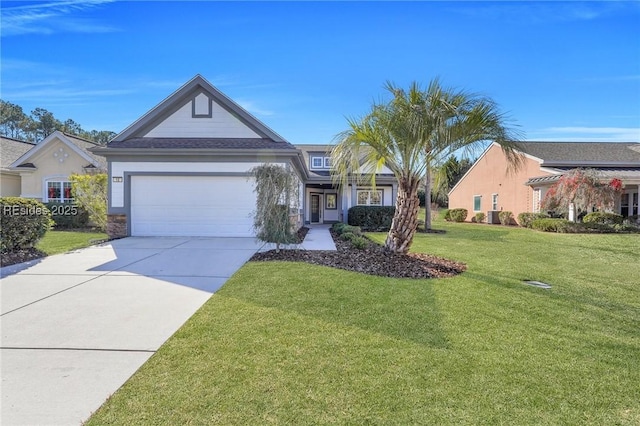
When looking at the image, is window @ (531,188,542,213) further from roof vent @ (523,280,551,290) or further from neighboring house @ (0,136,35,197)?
neighboring house @ (0,136,35,197)

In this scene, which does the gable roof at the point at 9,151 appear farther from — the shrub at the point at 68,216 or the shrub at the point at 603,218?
the shrub at the point at 603,218

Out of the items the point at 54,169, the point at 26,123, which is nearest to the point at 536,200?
the point at 54,169

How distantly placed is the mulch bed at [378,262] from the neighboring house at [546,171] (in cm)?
1249

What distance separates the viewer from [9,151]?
1941 centimetres

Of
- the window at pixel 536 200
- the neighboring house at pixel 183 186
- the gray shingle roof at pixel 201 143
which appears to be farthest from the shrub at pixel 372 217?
the window at pixel 536 200

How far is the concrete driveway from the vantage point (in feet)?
8.53

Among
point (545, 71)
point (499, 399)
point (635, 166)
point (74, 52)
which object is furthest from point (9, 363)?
point (635, 166)

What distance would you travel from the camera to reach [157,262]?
24.7 feet

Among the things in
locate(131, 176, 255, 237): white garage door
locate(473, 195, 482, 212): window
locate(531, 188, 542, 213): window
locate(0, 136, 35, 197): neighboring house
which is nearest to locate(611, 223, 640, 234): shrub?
locate(531, 188, 542, 213): window

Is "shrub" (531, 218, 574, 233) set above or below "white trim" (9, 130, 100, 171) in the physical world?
below

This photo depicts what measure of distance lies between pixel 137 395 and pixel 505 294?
17.9ft

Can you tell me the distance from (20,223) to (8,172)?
1423 cm

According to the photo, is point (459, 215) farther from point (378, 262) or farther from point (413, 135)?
point (413, 135)

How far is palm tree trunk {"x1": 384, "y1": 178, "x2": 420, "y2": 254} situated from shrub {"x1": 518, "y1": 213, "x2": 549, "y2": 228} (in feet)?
51.0
